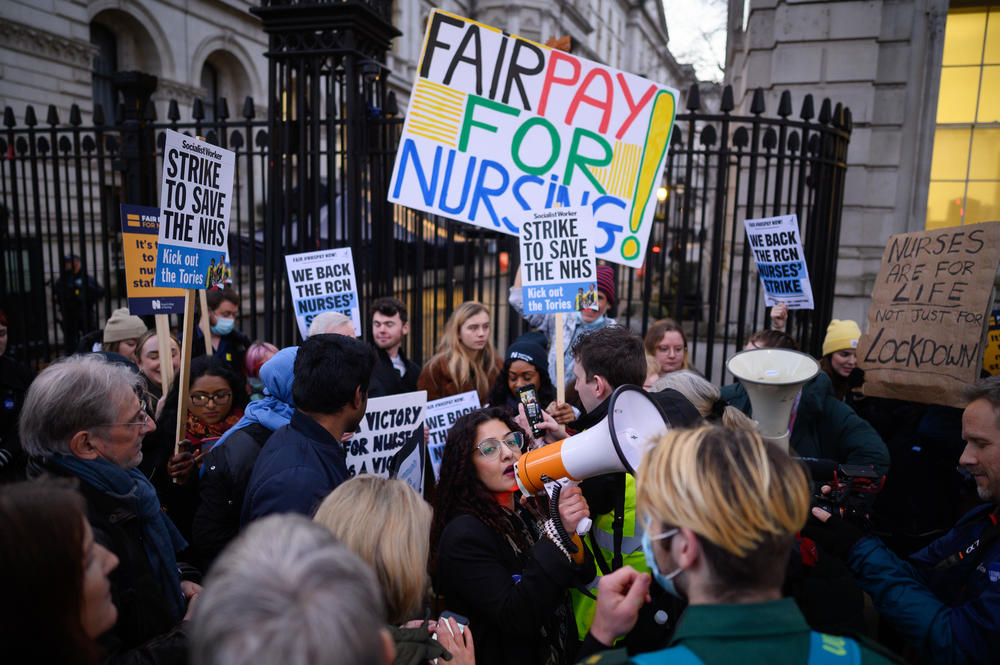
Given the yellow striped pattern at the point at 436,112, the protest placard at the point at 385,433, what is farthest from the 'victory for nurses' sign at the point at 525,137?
the protest placard at the point at 385,433

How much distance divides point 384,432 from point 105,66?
17.6 meters

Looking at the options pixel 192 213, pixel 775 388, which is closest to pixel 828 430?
pixel 775 388

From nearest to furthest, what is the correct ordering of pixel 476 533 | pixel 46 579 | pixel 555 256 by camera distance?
pixel 46 579 < pixel 476 533 < pixel 555 256

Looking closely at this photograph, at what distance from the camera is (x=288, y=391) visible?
312 centimetres

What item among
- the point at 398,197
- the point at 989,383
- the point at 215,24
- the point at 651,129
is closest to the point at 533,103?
the point at 651,129

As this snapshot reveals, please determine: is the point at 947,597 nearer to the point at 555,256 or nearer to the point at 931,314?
the point at 931,314

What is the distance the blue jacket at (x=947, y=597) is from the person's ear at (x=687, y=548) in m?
1.13

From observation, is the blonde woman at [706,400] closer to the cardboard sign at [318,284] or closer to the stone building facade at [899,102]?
the cardboard sign at [318,284]

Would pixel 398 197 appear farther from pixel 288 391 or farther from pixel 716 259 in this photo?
pixel 716 259

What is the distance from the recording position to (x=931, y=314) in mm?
3840

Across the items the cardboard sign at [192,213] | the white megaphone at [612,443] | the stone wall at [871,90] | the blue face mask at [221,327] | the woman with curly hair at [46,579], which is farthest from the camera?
the stone wall at [871,90]

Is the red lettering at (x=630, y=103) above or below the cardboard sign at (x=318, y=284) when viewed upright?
above

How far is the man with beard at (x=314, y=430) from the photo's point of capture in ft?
7.81

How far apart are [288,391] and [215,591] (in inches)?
80.8
